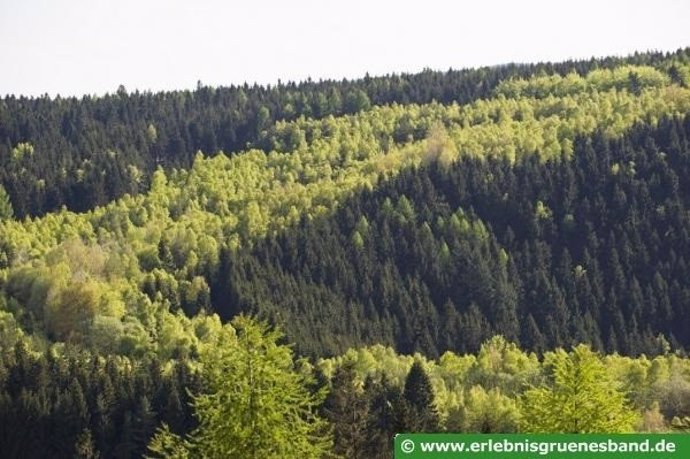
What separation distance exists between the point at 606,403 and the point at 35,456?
110m

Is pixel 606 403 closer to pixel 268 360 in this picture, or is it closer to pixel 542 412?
pixel 542 412

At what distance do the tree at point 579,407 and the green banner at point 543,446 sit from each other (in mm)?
24473

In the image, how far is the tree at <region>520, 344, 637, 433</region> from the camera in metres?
60.8

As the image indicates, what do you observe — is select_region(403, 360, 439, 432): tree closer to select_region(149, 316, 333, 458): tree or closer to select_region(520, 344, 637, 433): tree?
select_region(520, 344, 637, 433): tree

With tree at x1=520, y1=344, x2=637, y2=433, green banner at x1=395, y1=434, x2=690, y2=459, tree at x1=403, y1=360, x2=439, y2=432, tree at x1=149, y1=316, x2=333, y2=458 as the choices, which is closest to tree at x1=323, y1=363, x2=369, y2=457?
tree at x1=403, y1=360, x2=439, y2=432

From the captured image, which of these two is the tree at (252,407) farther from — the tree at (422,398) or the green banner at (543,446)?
the tree at (422,398)

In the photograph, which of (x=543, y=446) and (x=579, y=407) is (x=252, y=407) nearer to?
(x=543, y=446)

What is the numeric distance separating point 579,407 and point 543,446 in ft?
88.1

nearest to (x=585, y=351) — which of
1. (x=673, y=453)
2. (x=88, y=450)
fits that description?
(x=673, y=453)

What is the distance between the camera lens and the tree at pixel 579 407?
6081 centimetres

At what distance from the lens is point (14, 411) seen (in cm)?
16325

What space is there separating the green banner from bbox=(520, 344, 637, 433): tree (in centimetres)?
2447

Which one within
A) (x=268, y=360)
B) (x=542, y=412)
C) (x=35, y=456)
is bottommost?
(x=35, y=456)

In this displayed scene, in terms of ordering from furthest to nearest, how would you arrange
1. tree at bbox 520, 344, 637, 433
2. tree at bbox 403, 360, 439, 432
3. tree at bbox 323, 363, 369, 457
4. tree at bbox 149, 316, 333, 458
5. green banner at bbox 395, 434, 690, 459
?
tree at bbox 403, 360, 439, 432 → tree at bbox 323, 363, 369, 457 → tree at bbox 520, 344, 637, 433 → tree at bbox 149, 316, 333, 458 → green banner at bbox 395, 434, 690, 459
